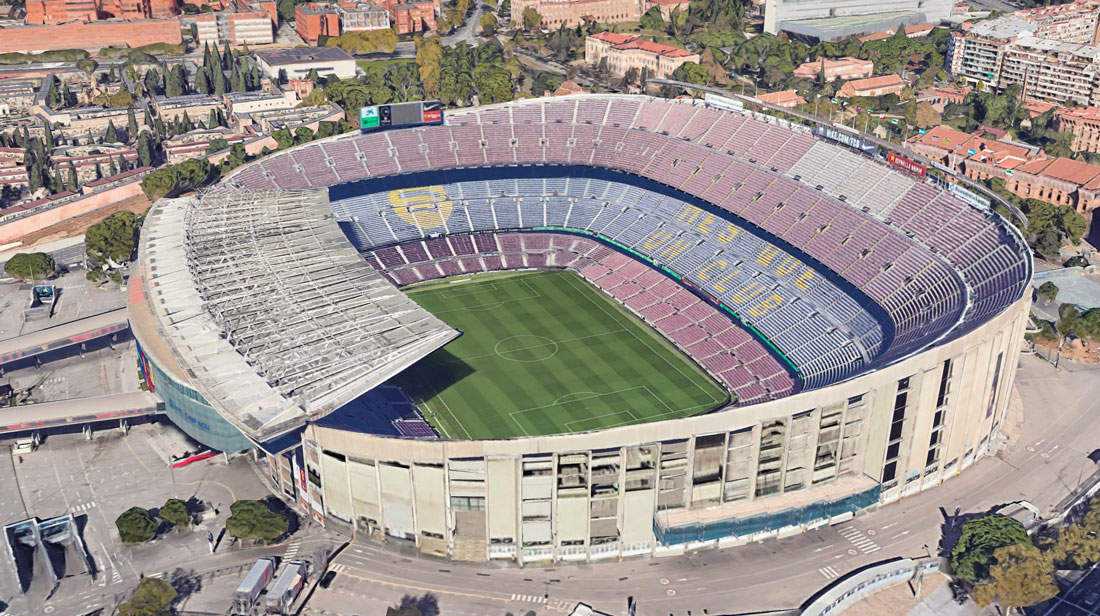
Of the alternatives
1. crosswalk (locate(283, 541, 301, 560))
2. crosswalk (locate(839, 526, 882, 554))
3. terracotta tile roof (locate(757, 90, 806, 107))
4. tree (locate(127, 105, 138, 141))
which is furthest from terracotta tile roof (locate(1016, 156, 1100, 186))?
tree (locate(127, 105, 138, 141))

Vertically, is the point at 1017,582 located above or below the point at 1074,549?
above

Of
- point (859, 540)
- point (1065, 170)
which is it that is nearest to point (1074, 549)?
point (859, 540)

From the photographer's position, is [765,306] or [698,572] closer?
[698,572]

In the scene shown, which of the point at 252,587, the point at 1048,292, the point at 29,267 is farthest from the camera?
the point at 29,267

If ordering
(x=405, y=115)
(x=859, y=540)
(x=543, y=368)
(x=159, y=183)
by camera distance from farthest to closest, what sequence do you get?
1. (x=159, y=183)
2. (x=405, y=115)
3. (x=543, y=368)
4. (x=859, y=540)

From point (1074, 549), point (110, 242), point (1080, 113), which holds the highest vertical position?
point (1080, 113)

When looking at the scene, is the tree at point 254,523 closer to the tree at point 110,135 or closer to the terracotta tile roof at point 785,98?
the tree at point 110,135

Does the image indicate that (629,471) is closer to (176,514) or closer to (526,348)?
→ (176,514)
